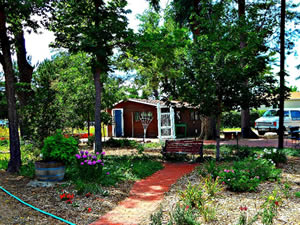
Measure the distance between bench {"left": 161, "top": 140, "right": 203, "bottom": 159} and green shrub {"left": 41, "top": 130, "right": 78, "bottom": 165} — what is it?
4048mm

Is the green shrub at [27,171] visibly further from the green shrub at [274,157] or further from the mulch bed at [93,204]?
the green shrub at [274,157]

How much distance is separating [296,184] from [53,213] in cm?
463

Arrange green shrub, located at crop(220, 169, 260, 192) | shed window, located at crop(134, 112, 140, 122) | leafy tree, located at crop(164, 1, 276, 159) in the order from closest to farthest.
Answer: green shrub, located at crop(220, 169, 260, 192) → leafy tree, located at crop(164, 1, 276, 159) → shed window, located at crop(134, 112, 140, 122)

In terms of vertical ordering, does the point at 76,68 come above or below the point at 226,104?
above

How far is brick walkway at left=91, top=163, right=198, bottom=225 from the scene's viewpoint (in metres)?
4.01

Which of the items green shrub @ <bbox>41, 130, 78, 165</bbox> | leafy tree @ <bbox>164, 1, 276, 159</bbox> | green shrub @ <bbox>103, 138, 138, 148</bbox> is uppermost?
leafy tree @ <bbox>164, 1, 276, 159</bbox>

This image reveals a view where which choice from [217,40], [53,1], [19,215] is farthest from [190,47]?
[19,215]

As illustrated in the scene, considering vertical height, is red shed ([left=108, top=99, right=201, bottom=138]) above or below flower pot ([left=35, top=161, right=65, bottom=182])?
above

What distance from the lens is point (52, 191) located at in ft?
17.2

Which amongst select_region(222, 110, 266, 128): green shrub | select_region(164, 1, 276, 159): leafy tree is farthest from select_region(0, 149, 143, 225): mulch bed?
select_region(222, 110, 266, 128): green shrub

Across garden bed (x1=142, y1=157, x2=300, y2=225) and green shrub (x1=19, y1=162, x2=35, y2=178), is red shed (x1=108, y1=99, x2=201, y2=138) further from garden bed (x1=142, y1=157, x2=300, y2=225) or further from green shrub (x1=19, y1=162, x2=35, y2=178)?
garden bed (x1=142, y1=157, x2=300, y2=225)

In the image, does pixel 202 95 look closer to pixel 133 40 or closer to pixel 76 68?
pixel 133 40

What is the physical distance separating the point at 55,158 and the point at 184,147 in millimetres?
4551

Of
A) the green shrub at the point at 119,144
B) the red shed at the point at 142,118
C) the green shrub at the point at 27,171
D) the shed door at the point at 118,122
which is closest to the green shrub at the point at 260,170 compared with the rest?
the green shrub at the point at 27,171
